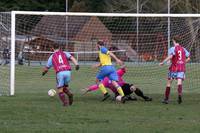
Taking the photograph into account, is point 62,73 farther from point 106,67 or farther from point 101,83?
point 101,83


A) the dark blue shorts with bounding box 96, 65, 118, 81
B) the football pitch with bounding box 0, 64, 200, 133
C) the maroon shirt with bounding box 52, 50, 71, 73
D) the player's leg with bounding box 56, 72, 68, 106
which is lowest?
the football pitch with bounding box 0, 64, 200, 133

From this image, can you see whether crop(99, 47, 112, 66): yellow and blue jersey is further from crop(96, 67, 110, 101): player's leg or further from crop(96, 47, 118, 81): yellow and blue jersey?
crop(96, 67, 110, 101): player's leg

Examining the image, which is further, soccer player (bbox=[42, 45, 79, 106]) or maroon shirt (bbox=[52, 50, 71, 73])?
maroon shirt (bbox=[52, 50, 71, 73])

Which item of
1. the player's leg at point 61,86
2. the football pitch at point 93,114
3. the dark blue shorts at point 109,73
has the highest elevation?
the dark blue shorts at point 109,73

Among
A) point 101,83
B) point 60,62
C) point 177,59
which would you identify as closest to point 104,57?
point 101,83

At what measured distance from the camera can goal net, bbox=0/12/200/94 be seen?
85.9 ft

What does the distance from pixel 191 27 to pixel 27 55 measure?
10500 millimetres

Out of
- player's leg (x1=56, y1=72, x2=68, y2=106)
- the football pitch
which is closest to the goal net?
the football pitch

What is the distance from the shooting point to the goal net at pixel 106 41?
85.9 feet

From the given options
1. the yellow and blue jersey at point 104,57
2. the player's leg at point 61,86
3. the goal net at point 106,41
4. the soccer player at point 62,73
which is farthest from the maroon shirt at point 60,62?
the goal net at point 106,41

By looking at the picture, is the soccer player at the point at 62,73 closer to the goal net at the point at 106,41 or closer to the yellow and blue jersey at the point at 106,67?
the yellow and blue jersey at the point at 106,67

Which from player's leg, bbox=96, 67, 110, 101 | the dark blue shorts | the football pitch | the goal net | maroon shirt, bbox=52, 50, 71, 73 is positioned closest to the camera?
the football pitch

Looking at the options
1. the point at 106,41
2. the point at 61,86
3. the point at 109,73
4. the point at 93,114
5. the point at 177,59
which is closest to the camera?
the point at 93,114

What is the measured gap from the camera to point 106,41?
32.8m
